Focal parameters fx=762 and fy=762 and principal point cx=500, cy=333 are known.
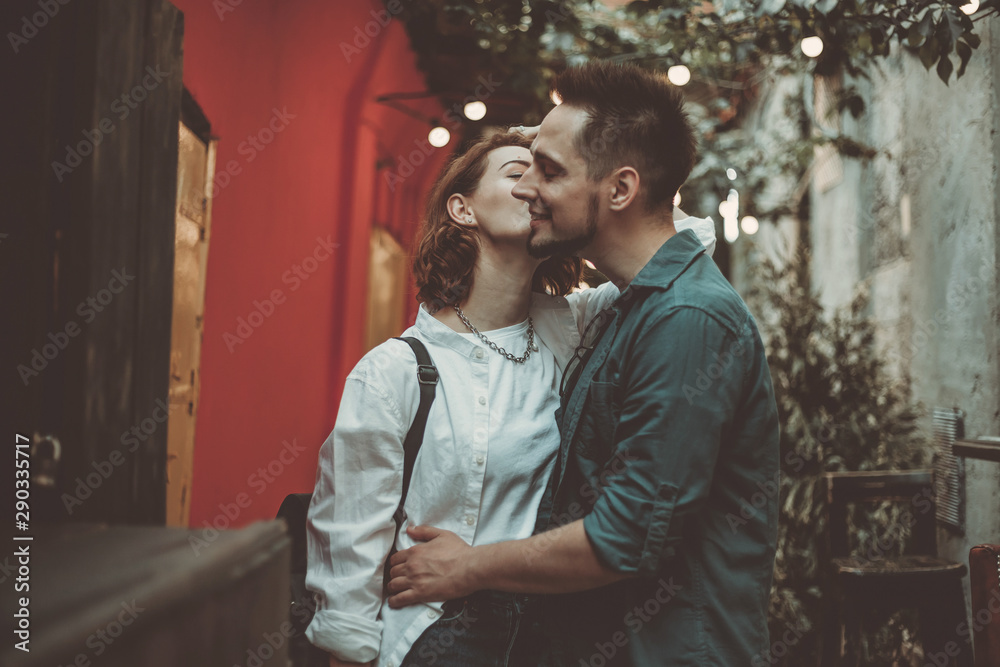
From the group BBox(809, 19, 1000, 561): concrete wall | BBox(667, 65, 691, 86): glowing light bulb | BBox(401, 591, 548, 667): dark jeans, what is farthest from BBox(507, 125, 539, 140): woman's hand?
BBox(809, 19, 1000, 561): concrete wall

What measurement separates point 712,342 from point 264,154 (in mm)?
2741

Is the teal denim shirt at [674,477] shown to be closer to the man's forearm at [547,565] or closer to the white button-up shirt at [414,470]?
the man's forearm at [547,565]

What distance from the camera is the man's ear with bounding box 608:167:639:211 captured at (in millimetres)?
1656

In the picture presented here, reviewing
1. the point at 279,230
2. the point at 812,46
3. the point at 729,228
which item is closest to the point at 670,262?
the point at 812,46

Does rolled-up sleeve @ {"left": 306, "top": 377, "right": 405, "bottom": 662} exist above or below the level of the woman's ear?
below

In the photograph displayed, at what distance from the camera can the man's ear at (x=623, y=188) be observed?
166 cm

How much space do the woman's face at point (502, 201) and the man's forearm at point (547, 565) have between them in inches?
32.2

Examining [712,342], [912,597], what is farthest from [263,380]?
[912,597]

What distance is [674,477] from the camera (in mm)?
1346

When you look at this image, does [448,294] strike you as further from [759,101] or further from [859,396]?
[759,101]

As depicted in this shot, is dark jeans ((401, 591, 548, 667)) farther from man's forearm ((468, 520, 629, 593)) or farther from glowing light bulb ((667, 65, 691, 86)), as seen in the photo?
glowing light bulb ((667, 65, 691, 86))

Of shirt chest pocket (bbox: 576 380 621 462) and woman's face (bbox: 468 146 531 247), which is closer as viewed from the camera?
shirt chest pocket (bbox: 576 380 621 462)

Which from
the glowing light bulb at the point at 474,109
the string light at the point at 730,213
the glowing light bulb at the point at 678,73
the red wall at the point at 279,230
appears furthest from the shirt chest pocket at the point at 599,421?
the string light at the point at 730,213

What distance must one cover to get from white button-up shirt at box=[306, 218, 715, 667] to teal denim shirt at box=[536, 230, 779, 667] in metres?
0.13
